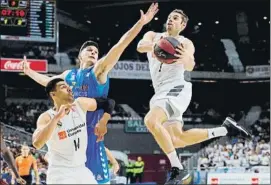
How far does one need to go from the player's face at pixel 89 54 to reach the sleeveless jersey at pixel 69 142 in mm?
767

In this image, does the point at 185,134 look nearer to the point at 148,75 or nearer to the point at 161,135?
the point at 161,135

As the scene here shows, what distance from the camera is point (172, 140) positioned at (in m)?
6.24

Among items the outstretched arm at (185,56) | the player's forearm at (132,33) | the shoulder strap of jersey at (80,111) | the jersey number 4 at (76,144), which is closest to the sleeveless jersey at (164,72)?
the outstretched arm at (185,56)

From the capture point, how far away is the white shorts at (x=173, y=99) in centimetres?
611

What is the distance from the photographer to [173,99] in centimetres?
614

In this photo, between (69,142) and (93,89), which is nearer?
(69,142)

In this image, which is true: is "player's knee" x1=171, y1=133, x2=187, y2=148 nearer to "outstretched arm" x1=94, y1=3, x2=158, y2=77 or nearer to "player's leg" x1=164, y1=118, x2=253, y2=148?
"player's leg" x1=164, y1=118, x2=253, y2=148

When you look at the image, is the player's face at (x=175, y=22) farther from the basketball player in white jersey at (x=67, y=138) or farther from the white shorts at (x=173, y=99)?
the basketball player in white jersey at (x=67, y=138)

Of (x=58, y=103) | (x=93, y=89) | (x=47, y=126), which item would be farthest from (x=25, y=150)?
(x=47, y=126)

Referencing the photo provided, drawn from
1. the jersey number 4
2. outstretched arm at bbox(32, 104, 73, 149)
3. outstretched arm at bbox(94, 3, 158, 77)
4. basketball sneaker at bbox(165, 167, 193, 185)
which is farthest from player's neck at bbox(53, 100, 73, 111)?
basketball sneaker at bbox(165, 167, 193, 185)

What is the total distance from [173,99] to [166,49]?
568 mm

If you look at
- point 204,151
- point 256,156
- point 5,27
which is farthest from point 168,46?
point 204,151

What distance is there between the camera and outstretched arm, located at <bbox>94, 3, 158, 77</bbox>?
18.2 feet

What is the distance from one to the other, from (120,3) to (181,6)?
272 cm
